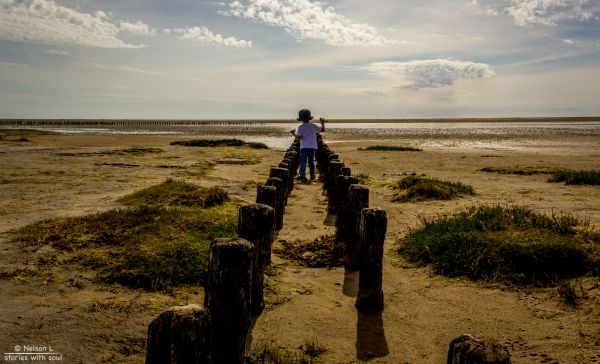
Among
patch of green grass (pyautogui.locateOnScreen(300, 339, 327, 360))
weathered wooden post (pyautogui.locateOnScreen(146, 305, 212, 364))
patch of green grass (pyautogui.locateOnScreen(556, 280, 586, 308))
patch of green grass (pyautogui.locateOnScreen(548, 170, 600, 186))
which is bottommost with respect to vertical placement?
patch of green grass (pyautogui.locateOnScreen(300, 339, 327, 360))

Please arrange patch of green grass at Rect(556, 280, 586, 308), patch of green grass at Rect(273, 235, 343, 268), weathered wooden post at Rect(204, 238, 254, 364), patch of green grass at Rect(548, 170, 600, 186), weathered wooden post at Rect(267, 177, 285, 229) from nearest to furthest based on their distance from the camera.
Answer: weathered wooden post at Rect(204, 238, 254, 364) < patch of green grass at Rect(556, 280, 586, 308) < patch of green grass at Rect(273, 235, 343, 268) < weathered wooden post at Rect(267, 177, 285, 229) < patch of green grass at Rect(548, 170, 600, 186)

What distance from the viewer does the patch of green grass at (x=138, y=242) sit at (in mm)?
5230

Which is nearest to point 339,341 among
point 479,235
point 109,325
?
point 109,325

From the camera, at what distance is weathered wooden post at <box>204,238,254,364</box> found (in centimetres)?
322

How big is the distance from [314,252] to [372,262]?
2242mm

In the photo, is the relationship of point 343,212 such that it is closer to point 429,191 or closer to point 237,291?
point 237,291

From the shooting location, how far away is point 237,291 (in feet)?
10.9

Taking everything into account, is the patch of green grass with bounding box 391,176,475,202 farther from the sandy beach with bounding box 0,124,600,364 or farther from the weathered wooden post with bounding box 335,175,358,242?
the weathered wooden post with bounding box 335,175,358,242

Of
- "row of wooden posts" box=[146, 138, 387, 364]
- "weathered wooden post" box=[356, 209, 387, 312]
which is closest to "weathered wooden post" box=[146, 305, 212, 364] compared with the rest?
"row of wooden posts" box=[146, 138, 387, 364]

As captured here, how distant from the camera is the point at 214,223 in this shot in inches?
283

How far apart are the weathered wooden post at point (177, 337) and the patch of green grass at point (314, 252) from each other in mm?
4144

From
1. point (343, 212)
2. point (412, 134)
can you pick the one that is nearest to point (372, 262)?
point (343, 212)

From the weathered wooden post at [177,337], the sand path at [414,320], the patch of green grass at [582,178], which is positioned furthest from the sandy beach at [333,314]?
the patch of green grass at [582,178]

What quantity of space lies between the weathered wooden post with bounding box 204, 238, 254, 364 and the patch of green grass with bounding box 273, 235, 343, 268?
3.03 m
